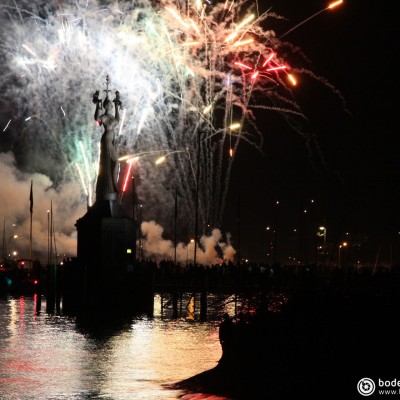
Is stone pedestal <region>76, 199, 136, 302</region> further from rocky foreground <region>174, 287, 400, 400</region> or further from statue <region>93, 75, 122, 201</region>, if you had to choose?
rocky foreground <region>174, 287, 400, 400</region>

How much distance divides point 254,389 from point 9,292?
45.0m

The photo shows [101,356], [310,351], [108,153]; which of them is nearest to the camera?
[310,351]

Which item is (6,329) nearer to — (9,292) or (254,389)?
(254,389)

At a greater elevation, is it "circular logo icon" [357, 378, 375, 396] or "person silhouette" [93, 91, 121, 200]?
"person silhouette" [93, 91, 121, 200]

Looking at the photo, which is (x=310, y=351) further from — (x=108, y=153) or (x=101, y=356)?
(x=108, y=153)

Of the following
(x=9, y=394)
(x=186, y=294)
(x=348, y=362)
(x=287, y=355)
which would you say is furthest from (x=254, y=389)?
(x=186, y=294)

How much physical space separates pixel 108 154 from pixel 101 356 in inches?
790

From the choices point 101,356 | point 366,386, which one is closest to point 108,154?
point 101,356

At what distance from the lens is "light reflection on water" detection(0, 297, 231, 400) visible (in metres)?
16.2

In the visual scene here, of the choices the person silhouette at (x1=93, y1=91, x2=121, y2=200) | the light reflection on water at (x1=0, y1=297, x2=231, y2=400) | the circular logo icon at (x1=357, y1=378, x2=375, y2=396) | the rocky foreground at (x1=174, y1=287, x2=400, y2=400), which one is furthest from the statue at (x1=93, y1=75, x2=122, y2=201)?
the circular logo icon at (x1=357, y1=378, x2=375, y2=396)

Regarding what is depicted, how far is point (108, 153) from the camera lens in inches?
1583

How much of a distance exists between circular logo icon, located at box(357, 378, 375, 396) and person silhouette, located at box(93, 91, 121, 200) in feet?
93.9

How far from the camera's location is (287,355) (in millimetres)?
14148

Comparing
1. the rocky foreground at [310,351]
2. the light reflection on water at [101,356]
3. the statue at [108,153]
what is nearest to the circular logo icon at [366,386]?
the rocky foreground at [310,351]
